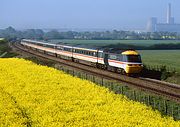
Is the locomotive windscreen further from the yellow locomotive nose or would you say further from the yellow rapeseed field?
the yellow rapeseed field

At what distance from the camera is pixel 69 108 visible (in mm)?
25375

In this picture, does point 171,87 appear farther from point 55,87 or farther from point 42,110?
point 42,110

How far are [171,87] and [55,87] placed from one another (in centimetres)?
942

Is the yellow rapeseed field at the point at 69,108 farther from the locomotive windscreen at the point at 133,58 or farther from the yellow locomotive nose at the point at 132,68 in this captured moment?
the locomotive windscreen at the point at 133,58

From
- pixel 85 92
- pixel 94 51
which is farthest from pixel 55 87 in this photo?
pixel 94 51

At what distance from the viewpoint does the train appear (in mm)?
44844

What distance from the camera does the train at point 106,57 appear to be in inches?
1766

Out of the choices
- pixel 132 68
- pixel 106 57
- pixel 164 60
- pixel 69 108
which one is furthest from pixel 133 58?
pixel 164 60

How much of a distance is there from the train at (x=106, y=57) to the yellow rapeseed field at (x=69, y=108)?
9.90 m

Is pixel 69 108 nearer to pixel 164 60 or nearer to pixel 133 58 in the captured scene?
pixel 133 58

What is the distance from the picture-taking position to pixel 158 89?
3494 centimetres

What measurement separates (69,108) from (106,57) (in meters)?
26.6

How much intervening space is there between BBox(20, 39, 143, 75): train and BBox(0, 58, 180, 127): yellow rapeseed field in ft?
32.5

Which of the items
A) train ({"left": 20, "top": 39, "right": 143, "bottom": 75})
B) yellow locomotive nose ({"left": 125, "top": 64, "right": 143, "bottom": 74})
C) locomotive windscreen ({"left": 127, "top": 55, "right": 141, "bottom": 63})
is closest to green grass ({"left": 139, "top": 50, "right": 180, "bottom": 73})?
train ({"left": 20, "top": 39, "right": 143, "bottom": 75})
